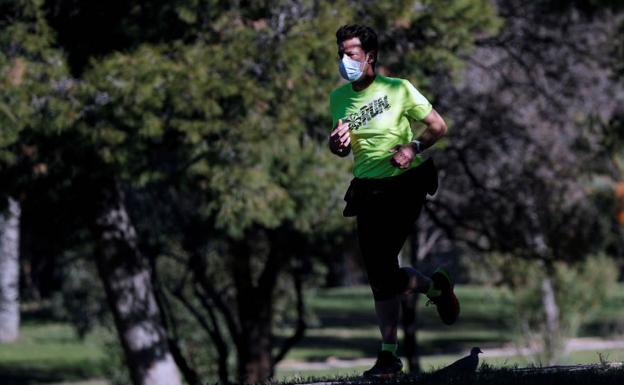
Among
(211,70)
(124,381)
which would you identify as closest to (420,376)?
(211,70)

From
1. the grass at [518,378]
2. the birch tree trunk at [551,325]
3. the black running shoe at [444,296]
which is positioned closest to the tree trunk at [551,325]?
the birch tree trunk at [551,325]

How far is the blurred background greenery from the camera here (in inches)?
490

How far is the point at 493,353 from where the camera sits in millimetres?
28578

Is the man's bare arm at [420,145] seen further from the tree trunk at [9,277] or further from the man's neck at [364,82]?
the tree trunk at [9,277]

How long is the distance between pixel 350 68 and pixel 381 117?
32cm

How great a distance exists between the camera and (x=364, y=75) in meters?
6.54

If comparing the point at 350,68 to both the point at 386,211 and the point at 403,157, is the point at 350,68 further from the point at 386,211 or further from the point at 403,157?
the point at 386,211

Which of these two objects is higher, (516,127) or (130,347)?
(516,127)

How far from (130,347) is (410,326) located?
6.01 meters

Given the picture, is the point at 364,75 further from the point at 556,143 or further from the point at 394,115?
the point at 556,143

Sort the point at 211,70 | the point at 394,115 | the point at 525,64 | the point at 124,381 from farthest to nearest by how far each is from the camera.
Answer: the point at 124,381 < the point at 525,64 < the point at 211,70 < the point at 394,115

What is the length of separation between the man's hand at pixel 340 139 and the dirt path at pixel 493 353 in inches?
682

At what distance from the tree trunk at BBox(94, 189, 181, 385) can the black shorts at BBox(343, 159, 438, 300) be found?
9.08 meters

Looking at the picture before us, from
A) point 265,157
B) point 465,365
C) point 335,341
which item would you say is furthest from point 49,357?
point 465,365
